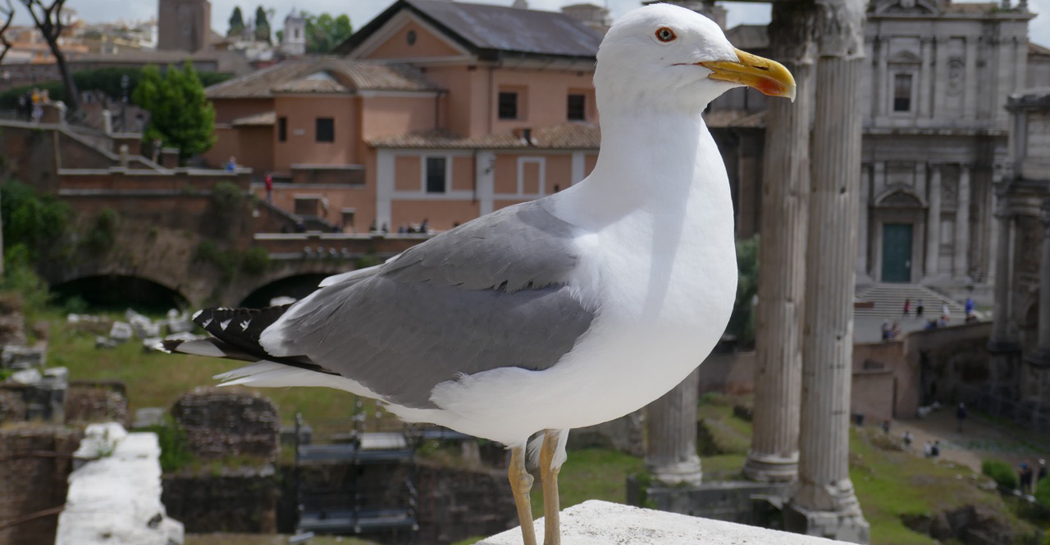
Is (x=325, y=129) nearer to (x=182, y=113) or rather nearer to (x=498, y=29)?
(x=498, y=29)

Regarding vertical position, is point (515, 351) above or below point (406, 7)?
below

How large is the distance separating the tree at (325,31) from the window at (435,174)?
52.3 m

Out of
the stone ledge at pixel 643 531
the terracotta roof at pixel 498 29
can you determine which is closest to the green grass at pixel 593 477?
the stone ledge at pixel 643 531

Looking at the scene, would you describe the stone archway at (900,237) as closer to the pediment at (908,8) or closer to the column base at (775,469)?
the pediment at (908,8)

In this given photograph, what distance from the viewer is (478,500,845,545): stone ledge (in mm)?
4938

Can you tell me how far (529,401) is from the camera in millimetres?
3613

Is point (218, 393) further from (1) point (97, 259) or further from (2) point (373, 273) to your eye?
(2) point (373, 273)

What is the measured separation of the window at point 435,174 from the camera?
32719mm

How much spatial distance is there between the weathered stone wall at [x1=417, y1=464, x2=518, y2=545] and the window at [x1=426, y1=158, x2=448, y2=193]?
14620 millimetres

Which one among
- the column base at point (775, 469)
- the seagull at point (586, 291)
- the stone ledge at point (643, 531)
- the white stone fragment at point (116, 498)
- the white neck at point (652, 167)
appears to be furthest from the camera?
the column base at point (775, 469)

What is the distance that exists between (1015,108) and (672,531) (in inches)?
1100

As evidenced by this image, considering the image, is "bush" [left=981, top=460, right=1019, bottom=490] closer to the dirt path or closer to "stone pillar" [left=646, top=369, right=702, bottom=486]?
the dirt path

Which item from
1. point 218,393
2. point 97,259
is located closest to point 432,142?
point 97,259

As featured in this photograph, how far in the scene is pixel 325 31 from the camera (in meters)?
89.8
